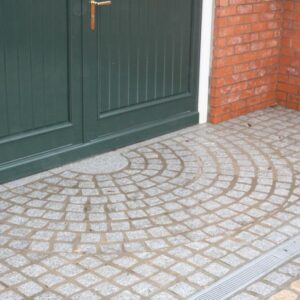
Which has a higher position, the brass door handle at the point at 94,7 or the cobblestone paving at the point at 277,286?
the brass door handle at the point at 94,7

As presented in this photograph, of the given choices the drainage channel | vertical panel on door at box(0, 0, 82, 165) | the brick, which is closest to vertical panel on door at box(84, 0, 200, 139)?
vertical panel on door at box(0, 0, 82, 165)

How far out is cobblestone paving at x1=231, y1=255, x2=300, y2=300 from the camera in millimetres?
3469

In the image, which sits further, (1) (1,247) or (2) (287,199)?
(2) (287,199)

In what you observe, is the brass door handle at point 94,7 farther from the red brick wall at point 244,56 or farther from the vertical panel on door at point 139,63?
the red brick wall at point 244,56

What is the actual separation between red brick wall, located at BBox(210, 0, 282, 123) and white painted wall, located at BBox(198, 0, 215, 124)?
0.19 ft

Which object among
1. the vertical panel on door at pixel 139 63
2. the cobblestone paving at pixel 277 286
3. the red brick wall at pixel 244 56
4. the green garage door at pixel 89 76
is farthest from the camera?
the red brick wall at pixel 244 56

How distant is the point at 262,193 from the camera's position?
4.81 metres

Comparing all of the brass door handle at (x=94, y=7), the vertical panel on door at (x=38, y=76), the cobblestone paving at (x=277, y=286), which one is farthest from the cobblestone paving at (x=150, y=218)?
the brass door handle at (x=94, y=7)

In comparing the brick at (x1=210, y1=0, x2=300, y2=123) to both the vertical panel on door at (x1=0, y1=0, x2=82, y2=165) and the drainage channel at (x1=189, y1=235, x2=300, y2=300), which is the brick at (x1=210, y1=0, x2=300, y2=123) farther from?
the drainage channel at (x1=189, y1=235, x2=300, y2=300)

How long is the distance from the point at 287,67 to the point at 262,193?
8.67ft

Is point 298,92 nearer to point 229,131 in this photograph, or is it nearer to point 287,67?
point 287,67

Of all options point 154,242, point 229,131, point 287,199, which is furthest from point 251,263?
point 229,131

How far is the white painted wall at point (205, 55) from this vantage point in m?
6.14

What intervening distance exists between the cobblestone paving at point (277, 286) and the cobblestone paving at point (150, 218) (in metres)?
0.20
